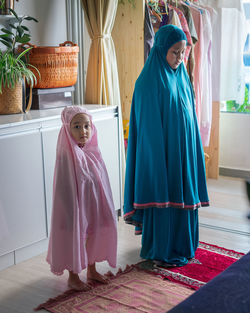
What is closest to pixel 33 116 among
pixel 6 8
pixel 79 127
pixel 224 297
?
pixel 79 127

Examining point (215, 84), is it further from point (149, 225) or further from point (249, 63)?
point (149, 225)

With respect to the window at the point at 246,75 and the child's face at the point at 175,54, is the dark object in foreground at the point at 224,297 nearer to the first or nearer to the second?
the child's face at the point at 175,54

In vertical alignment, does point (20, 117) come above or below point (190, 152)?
above

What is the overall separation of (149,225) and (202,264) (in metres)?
0.39

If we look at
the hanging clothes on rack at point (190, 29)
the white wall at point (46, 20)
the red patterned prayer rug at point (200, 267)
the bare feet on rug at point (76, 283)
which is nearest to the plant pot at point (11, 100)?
the white wall at point (46, 20)

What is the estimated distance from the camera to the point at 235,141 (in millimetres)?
4523

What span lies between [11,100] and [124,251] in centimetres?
118

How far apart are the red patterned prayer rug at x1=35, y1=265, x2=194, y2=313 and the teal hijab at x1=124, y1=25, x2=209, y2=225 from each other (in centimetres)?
41

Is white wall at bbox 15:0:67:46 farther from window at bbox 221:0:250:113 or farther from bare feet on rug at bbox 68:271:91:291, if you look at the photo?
bare feet on rug at bbox 68:271:91:291

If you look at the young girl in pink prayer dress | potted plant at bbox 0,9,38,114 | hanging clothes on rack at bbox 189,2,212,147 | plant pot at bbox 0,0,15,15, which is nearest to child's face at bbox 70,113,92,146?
the young girl in pink prayer dress

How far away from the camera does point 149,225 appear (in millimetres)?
2639

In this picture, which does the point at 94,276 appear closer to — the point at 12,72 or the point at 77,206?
the point at 77,206

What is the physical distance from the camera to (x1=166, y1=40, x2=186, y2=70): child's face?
2.51 m

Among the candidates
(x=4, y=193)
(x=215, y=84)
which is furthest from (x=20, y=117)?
(x=215, y=84)
